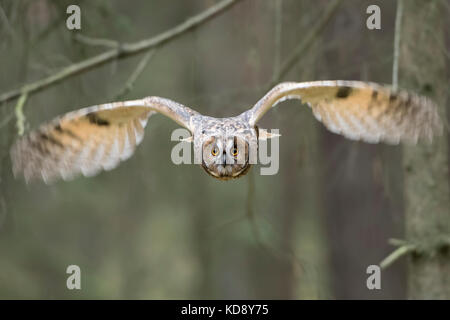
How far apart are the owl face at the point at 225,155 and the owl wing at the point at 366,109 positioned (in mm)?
167

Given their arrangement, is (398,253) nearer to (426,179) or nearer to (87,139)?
(426,179)

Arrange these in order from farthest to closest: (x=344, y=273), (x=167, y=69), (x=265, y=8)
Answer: (x=167, y=69)
(x=344, y=273)
(x=265, y=8)

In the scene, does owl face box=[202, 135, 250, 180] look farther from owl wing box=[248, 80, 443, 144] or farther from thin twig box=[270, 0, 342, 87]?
thin twig box=[270, 0, 342, 87]

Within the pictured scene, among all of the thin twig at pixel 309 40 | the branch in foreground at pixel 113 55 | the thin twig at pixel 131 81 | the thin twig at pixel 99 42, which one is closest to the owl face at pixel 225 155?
the thin twig at pixel 131 81

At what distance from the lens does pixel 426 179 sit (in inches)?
207

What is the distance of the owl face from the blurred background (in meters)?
0.93

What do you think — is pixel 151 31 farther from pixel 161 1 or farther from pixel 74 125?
pixel 74 125

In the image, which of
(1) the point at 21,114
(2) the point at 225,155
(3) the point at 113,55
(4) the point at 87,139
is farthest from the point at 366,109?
Result: (1) the point at 21,114

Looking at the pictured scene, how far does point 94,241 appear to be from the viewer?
16000 millimetres

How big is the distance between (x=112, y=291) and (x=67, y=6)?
34.2 feet

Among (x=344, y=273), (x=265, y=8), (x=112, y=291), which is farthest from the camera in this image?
(x=112, y=291)

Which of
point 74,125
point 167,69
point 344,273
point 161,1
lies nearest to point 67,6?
point 74,125

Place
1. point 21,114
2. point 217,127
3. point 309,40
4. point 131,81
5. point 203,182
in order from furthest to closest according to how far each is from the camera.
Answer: point 203,182
point 309,40
point 131,81
point 21,114
point 217,127

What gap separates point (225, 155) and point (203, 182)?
29.2 feet
